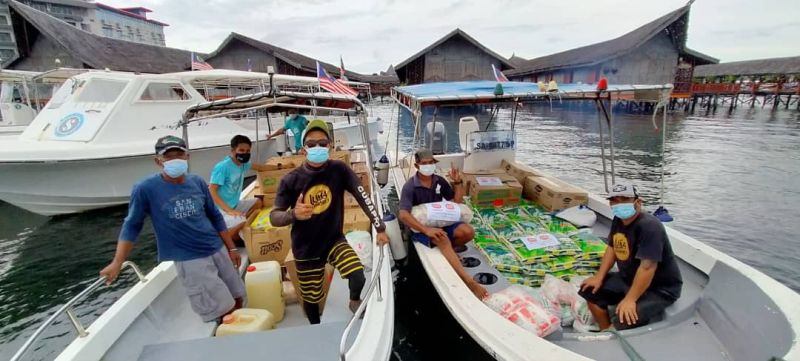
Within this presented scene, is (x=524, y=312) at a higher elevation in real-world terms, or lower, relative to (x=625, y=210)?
lower

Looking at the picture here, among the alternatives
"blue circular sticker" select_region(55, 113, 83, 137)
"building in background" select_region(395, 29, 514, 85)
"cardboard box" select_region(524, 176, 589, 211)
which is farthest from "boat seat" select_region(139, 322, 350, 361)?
"building in background" select_region(395, 29, 514, 85)

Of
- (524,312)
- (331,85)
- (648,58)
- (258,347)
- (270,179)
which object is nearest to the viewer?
(258,347)

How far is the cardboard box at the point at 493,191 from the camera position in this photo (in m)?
5.58

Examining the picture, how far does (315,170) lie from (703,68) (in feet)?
180

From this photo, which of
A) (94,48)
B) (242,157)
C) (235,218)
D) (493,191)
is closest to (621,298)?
(493,191)

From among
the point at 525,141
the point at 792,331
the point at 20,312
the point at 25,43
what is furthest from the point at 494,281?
the point at 25,43

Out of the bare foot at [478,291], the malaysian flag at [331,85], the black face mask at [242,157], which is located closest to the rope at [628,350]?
the bare foot at [478,291]

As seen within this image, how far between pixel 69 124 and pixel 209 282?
7.79 meters

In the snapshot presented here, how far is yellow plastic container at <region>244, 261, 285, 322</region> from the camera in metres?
3.21

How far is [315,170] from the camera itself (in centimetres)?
288

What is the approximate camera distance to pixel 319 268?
2.98m

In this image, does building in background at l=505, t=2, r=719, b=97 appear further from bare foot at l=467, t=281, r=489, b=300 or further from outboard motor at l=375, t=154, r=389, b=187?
bare foot at l=467, t=281, r=489, b=300

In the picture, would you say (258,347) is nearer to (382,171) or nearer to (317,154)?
(317,154)

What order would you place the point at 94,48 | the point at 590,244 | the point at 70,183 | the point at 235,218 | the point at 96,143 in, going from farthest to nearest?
the point at 94,48
the point at 96,143
the point at 70,183
the point at 590,244
the point at 235,218
